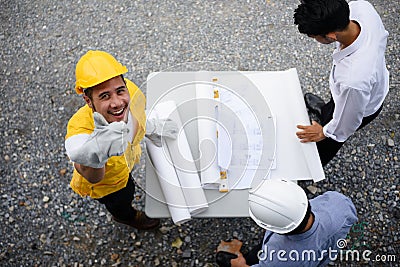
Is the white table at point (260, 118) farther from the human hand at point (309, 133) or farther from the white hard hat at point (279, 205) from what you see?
the white hard hat at point (279, 205)

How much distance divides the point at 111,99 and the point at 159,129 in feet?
0.97

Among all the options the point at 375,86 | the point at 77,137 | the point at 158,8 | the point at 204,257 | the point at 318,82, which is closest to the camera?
the point at 77,137

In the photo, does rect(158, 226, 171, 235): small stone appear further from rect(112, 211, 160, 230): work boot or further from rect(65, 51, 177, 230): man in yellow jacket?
rect(65, 51, 177, 230): man in yellow jacket

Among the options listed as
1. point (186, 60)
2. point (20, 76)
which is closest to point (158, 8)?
point (186, 60)

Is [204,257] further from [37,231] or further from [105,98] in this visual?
[105,98]

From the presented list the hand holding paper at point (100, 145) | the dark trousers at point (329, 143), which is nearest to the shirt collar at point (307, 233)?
the dark trousers at point (329, 143)

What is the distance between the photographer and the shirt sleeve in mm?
1854

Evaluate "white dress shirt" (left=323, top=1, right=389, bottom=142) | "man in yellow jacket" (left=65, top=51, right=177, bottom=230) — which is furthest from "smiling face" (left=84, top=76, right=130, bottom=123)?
"white dress shirt" (left=323, top=1, right=389, bottom=142)

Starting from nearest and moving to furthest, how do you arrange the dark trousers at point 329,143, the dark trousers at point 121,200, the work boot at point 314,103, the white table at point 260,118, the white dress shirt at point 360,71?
the white dress shirt at point 360,71, the white table at point 260,118, the dark trousers at point 121,200, the dark trousers at point 329,143, the work boot at point 314,103

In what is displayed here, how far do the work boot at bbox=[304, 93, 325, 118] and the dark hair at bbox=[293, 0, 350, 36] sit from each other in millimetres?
1026

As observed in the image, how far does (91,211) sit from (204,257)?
755mm

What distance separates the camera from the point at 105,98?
1.74 m

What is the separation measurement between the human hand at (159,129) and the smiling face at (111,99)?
0.19 meters

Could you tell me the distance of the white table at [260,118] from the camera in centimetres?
193
